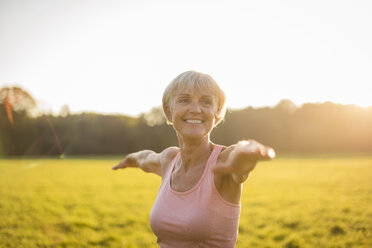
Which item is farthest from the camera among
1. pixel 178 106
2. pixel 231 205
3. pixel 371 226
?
pixel 371 226

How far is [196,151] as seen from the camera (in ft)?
8.14

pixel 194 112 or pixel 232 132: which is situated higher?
pixel 194 112

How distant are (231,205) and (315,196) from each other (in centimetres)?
1047

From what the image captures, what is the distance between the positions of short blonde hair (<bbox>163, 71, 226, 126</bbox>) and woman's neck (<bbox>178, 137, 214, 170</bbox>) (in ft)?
0.87

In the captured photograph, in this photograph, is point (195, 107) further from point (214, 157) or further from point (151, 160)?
point (151, 160)

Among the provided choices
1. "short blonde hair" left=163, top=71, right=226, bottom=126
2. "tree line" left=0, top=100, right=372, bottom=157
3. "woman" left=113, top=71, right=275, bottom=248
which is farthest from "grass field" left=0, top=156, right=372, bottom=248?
"tree line" left=0, top=100, right=372, bottom=157

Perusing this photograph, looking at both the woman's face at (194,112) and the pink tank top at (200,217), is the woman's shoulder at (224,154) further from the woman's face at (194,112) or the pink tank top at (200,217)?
the woman's face at (194,112)

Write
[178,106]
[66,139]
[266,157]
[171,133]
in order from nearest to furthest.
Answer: [266,157], [178,106], [66,139], [171,133]

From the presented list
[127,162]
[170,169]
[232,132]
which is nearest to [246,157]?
[170,169]

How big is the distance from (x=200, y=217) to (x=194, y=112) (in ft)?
2.60

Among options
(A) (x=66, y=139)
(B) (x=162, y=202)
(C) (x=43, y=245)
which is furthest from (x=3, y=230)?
(A) (x=66, y=139)

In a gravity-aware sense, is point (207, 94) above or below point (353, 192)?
above

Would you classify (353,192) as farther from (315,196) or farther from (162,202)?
(162,202)

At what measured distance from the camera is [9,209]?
367 inches
